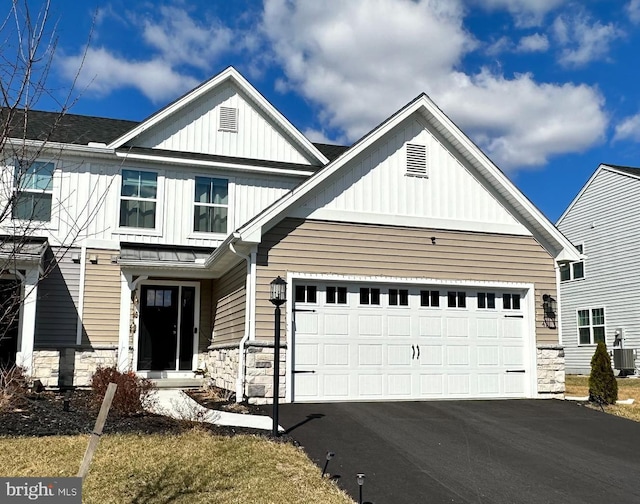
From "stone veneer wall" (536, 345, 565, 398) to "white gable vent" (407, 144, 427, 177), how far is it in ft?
14.0

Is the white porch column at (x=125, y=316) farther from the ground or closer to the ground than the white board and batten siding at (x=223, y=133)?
closer to the ground

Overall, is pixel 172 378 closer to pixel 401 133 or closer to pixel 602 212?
pixel 401 133

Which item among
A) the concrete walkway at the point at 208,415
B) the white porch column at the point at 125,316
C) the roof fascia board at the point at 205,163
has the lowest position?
the concrete walkway at the point at 208,415

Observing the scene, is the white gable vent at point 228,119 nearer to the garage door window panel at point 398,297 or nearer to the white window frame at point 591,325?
the garage door window panel at point 398,297

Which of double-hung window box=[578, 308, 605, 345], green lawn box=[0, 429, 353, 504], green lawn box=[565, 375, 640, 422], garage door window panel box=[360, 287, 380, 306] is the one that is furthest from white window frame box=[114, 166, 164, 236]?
double-hung window box=[578, 308, 605, 345]

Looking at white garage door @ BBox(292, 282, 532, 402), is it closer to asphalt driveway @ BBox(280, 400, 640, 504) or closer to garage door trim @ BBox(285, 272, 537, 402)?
garage door trim @ BBox(285, 272, 537, 402)

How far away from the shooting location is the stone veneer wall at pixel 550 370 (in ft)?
40.8

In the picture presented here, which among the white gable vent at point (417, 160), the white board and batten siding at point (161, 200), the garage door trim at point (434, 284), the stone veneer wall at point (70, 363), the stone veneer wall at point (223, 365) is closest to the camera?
the garage door trim at point (434, 284)

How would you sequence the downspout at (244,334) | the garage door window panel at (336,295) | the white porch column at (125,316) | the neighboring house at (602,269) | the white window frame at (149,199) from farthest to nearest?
the neighboring house at (602,269) < the white window frame at (149,199) < the white porch column at (125,316) < the garage door window panel at (336,295) < the downspout at (244,334)

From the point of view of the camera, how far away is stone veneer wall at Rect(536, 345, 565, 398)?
12438mm

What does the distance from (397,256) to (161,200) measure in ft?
20.2

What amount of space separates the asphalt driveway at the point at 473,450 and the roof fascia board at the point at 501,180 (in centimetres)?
333

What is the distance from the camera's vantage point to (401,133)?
41.0 feet
